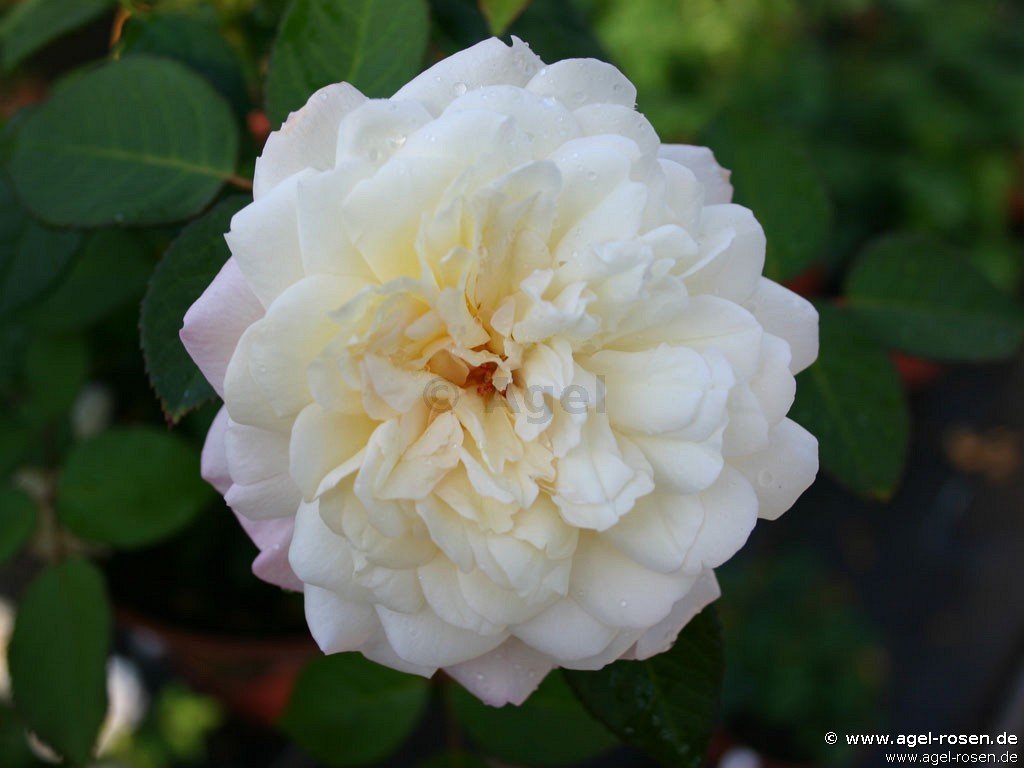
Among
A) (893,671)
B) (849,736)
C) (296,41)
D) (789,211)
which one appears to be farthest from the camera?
(893,671)

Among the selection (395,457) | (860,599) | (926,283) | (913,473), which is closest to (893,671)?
(860,599)

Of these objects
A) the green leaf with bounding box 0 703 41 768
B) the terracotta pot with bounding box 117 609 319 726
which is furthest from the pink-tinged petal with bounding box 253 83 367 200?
the green leaf with bounding box 0 703 41 768

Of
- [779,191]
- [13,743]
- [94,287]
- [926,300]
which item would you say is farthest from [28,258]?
[13,743]

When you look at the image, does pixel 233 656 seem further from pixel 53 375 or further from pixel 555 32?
pixel 555 32

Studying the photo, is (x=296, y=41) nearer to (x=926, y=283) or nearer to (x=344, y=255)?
(x=344, y=255)

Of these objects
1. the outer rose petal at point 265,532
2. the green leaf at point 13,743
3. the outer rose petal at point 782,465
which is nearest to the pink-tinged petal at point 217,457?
the outer rose petal at point 265,532

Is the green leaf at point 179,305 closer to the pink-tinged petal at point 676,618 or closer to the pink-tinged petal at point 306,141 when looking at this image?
the pink-tinged petal at point 306,141

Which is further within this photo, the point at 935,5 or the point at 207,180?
the point at 935,5
